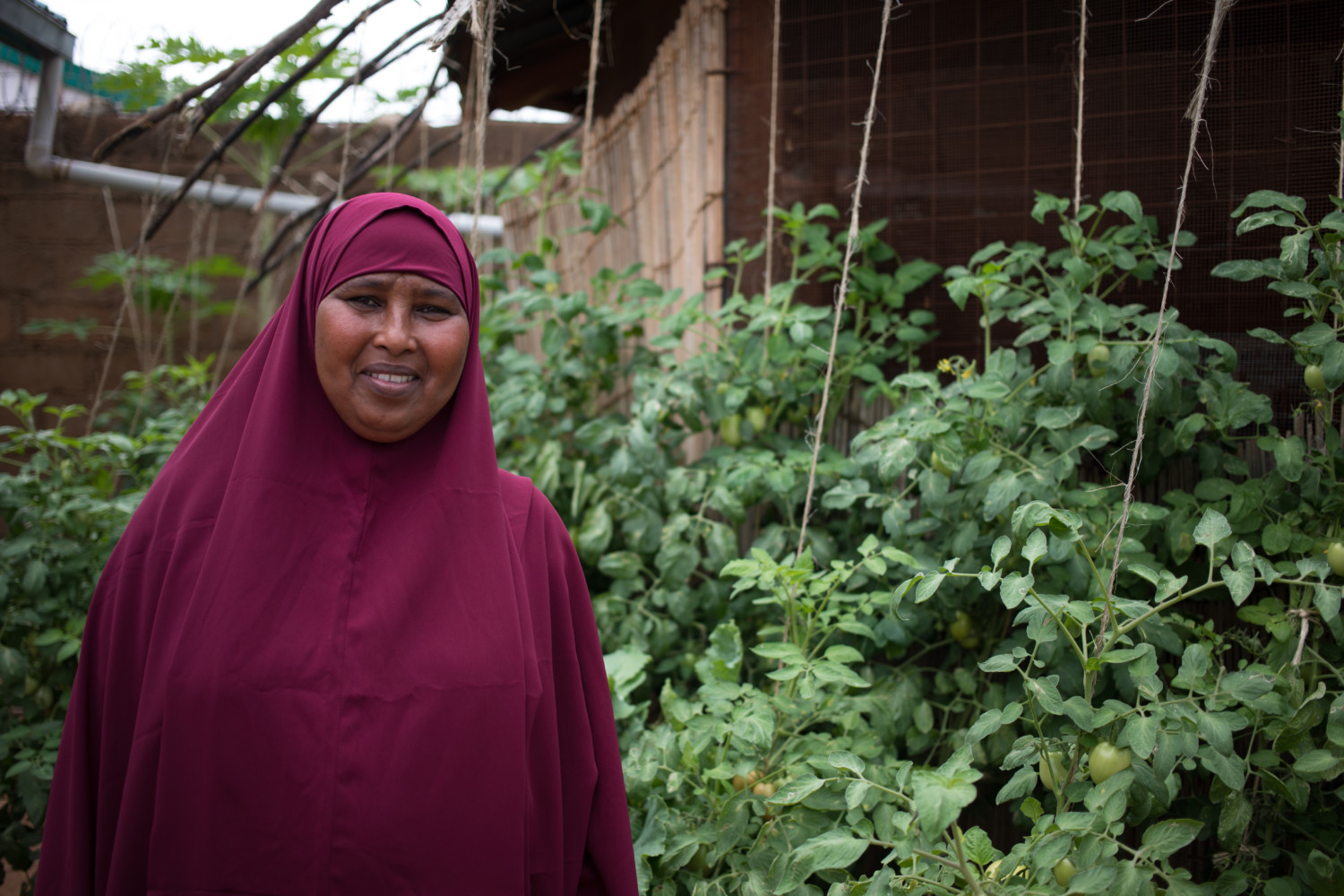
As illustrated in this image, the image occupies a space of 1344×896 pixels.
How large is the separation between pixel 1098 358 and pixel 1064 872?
1051 millimetres

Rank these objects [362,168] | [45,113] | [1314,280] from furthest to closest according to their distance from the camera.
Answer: [45,113]
[362,168]
[1314,280]

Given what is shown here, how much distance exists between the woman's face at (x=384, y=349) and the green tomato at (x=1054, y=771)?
3.79 ft

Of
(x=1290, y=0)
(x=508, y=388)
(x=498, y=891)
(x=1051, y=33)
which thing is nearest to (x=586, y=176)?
(x=508, y=388)

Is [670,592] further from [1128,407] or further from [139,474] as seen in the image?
[139,474]

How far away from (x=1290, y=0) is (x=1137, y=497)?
1.24m

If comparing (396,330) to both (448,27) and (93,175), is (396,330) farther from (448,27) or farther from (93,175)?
(93,175)

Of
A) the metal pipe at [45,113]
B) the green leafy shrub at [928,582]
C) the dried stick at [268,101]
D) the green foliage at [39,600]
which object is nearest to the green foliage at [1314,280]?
the green leafy shrub at [928,582]

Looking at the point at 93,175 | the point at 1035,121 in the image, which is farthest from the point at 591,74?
the point at 93,175

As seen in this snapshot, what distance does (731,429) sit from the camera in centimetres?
245

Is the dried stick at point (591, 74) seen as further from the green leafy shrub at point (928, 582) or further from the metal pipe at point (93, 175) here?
the metal pipe at point (93, 175)

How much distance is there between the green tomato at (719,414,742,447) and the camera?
8.04 ft

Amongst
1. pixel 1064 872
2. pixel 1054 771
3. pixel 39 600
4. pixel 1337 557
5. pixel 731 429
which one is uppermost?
pixel 731 429

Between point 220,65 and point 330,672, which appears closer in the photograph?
point 330,672

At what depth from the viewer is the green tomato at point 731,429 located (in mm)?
2451
